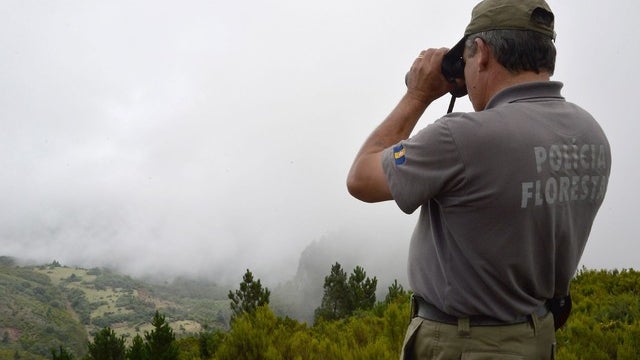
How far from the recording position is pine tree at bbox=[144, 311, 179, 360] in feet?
22.0

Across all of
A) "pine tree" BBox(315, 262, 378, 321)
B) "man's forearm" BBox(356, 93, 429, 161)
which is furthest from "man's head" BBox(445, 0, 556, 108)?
"pine tree" BBox(315, 262, 378, 321)

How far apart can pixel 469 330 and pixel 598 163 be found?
0.85 m

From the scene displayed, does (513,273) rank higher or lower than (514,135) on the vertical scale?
lower

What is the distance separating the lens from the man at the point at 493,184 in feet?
5.34

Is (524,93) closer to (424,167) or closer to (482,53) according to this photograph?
(482,53)

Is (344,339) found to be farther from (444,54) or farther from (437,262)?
(444,54)

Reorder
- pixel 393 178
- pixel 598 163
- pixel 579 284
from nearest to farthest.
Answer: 1. pixel 393 178
2. pixel 598 163
3. pixel 579 284

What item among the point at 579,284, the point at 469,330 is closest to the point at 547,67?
the point at 469,330

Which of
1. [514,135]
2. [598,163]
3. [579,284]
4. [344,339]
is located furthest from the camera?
[579,284]

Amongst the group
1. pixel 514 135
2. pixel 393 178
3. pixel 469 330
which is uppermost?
pixel 514 135

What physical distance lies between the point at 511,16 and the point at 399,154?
67 centimetres

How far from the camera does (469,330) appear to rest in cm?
178

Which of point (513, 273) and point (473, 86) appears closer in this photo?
point (513, 273)

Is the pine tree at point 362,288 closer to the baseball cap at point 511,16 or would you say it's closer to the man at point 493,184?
the man at point 493,184
